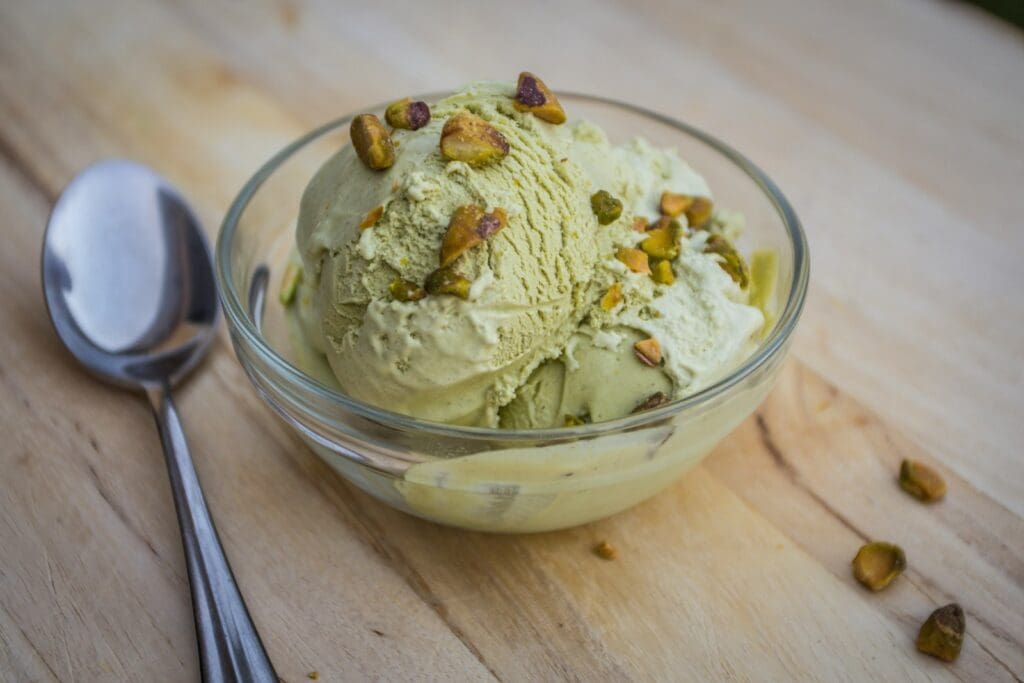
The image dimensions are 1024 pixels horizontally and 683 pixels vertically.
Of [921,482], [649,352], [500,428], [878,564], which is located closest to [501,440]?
[500,428]

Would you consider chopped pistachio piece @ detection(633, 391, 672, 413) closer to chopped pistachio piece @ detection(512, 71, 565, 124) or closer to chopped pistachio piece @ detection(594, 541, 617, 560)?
chopped pistachio piece @ detection(594, 541, 617, 560)

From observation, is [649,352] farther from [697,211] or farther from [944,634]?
[944,634]

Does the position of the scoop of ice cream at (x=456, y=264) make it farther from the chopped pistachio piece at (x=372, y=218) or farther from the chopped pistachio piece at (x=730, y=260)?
the chopped pistachio piece at (x=730, y=260)

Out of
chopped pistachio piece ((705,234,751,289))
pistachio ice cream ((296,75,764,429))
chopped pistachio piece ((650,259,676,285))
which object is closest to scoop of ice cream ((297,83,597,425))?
pistachio ice cream ((296,75,764,429))

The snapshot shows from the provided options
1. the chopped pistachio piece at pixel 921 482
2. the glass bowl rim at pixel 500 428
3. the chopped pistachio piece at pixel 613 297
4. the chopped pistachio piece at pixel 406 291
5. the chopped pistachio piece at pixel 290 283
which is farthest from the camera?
the chopped pistachio piece at pixel 290 283

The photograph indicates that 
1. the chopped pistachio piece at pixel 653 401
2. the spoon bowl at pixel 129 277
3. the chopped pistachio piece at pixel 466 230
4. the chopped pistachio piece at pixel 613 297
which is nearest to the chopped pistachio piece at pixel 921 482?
the chopped pistachio piece at pixel 653 401

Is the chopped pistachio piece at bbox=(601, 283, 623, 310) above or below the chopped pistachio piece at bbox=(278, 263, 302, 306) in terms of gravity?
above

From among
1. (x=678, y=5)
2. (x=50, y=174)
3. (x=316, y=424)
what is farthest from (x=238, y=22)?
(x=316, y=424)
